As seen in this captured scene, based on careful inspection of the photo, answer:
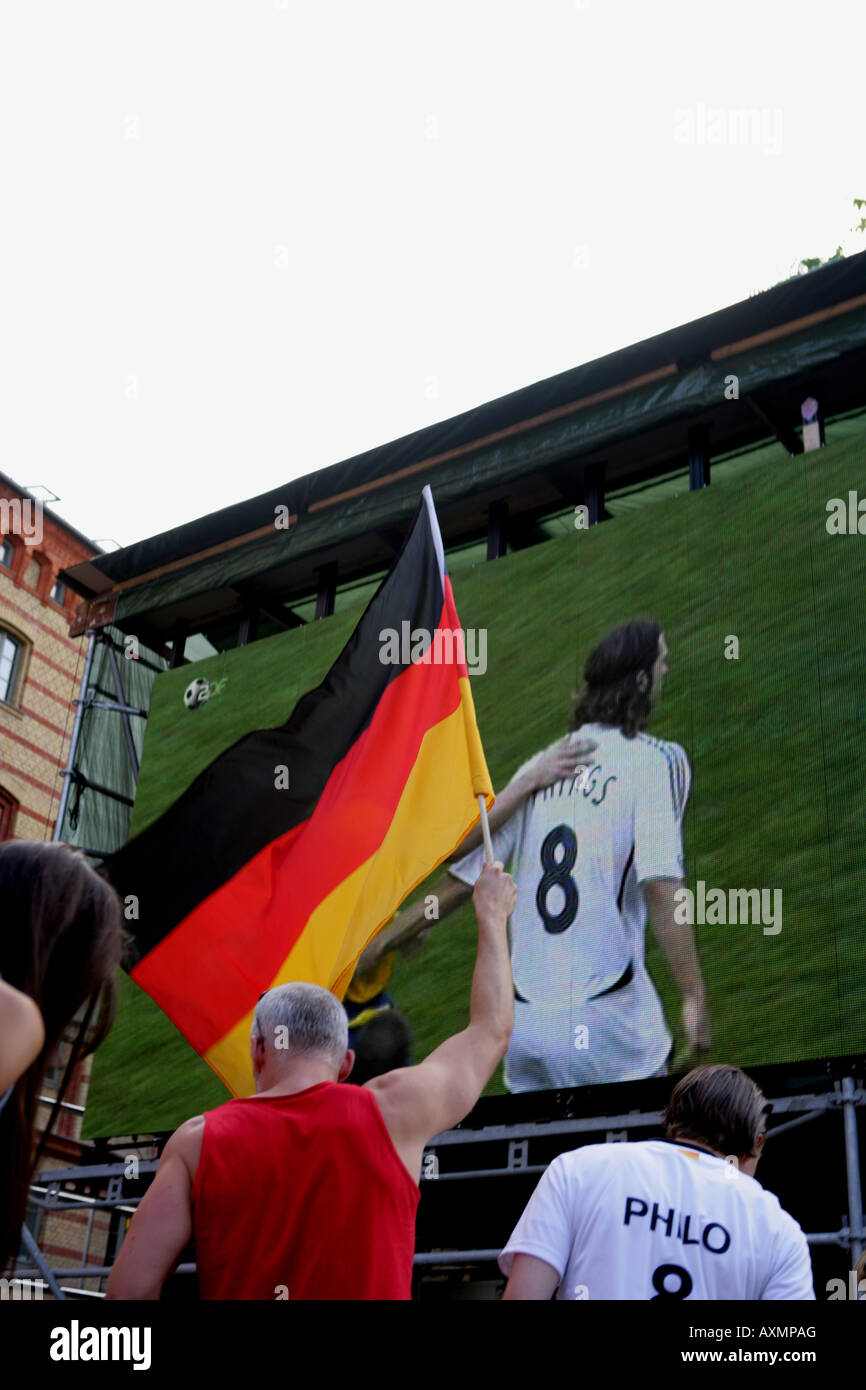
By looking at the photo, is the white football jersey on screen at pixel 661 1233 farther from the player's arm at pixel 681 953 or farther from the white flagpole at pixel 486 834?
the player's arm at pixel 681 953

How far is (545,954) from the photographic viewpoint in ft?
38.1

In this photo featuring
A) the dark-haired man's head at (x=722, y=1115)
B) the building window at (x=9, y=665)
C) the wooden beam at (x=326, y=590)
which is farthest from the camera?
the building window at (x=9, y=665)

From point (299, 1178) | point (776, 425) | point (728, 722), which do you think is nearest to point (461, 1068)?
point (299, 1178)

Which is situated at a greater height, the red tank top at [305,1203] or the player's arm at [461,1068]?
the player's arm at [461,1068]

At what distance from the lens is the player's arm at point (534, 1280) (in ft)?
10.4

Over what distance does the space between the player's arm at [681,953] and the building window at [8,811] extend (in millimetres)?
15185

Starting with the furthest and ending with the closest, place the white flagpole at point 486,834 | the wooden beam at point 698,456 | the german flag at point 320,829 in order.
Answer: the wooden beam at point 698,456 → the german flag at point 320,829 → the white flagpole at point 486,834

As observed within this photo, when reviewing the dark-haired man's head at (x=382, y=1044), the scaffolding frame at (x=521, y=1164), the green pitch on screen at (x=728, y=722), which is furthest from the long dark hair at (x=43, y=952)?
the dark-haired man's head at (x=382, y=1044)

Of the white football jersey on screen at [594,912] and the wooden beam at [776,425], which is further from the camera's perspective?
the wooden beam at [776,425]

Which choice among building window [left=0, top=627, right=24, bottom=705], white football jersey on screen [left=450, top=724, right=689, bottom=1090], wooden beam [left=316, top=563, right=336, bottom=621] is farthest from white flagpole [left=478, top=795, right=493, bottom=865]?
building window [left=0, top=627, right=24, bottom=705]

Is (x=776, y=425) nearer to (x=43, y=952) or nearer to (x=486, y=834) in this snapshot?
(x=486, y=834)

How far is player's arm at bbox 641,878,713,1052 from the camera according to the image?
10.5 meters

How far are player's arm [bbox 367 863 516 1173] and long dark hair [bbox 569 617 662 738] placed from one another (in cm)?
859
